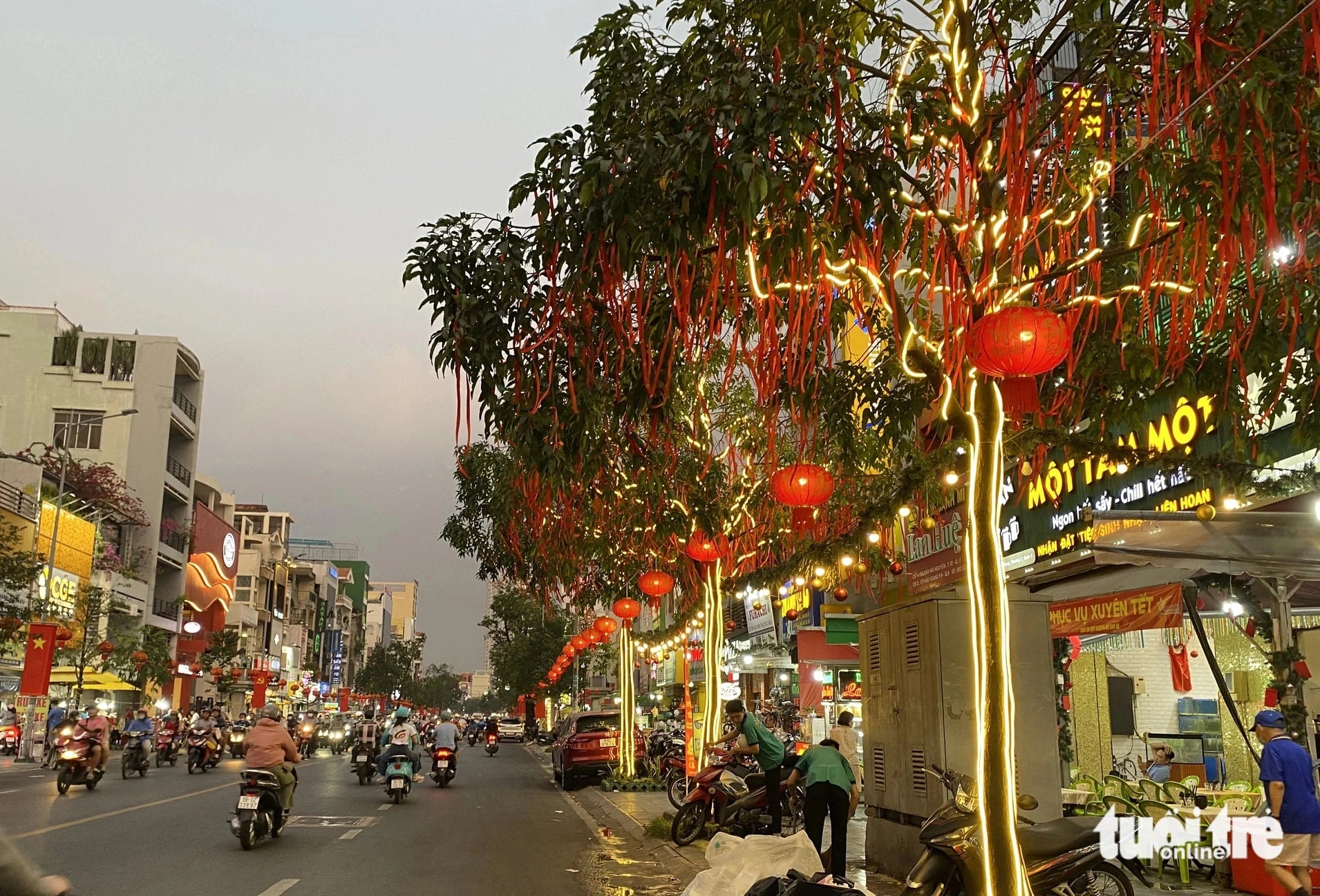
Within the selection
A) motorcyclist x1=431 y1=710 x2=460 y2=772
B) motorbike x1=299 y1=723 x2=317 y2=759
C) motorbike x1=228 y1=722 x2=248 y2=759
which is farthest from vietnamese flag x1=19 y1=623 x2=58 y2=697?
motorcyclist x1=431 y1=710 x2=460 y2=772

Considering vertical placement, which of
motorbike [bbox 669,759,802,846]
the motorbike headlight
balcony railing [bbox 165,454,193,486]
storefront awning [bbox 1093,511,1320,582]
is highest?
balcony railing [bbox 165,454,193,486]

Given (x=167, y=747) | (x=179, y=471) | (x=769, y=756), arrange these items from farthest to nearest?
(x=179, y=471) < (x=167, y=747) < (x=769, y=756)

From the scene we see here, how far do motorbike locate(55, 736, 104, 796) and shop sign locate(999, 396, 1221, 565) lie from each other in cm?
1805

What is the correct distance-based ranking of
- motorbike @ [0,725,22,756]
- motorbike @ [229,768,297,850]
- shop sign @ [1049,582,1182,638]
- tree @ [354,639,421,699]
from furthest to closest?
tree @ [354,639,421,699] → motorbike @ [0,725,22,756] → motorbike @ [229,768,297,850] → shop sign @ [1049,582,1182,638]

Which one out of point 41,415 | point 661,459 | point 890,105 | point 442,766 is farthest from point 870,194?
point 41,415

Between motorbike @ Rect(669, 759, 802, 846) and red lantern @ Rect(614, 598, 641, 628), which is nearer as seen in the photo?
motorbike @ Rect(669, 759, 802, 846)

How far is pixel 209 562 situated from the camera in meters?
64.2

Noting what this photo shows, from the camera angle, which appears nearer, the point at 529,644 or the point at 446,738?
the point at 446,738

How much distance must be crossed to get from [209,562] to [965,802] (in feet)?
206

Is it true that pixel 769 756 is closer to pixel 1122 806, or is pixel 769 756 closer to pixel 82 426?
pixel 1122 806

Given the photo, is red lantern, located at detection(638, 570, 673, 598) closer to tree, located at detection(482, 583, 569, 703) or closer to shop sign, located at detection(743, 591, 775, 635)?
shop sign, located at detection(743, 591, 775, 635)

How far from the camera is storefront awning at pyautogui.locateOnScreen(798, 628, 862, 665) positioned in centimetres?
2819

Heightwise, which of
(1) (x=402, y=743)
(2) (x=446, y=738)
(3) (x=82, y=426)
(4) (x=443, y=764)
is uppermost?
(3) (x=82, y=426)

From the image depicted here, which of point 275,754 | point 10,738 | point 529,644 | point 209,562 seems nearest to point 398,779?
point 275,754
